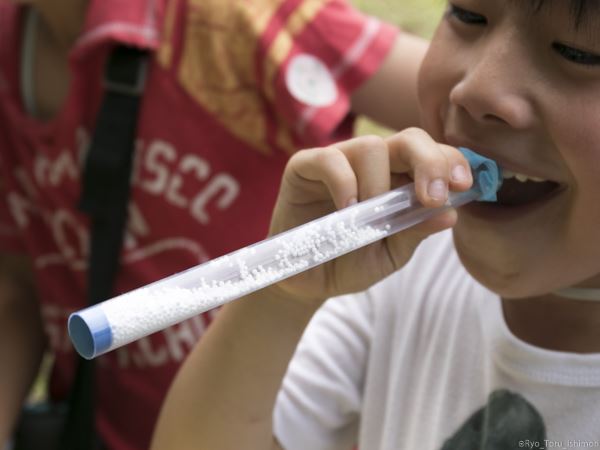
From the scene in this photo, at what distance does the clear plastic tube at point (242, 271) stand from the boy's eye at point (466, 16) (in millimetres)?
101

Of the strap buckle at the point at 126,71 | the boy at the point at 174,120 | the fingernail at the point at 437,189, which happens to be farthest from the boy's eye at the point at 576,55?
the strap buckle at the point at 126,71

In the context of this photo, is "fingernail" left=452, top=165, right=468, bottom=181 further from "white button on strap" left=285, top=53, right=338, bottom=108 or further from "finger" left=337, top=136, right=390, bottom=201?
"white button on strap" left=285, top=53, right=338, bottom=108

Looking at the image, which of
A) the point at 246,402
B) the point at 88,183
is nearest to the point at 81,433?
the point at 88,183

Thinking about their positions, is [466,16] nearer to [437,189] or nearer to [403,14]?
[437,189]

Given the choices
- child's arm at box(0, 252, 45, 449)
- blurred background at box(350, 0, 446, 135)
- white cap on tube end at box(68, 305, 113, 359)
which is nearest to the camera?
white cap on tube end at box(68, 305, 113, 359)

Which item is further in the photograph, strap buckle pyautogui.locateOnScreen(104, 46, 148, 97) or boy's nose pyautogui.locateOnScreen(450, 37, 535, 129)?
strap buckle pyautogui.locateOnScreen(104, 46, 148, 97)

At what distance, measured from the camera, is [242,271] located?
491mm

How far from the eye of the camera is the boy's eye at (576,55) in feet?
1.71

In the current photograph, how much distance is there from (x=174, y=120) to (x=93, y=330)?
1.90 ft

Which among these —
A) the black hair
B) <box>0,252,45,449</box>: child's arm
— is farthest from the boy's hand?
<box>0,252,45,449</box>: child's arm

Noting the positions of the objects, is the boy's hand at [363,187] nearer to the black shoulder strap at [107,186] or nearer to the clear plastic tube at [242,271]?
the clear plastic tube at [242,271]

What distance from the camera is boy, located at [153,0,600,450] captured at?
21.1 inches

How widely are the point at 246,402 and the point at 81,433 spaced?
1.29 ft

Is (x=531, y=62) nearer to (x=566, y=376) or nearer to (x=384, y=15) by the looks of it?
(x=566, y=376)
